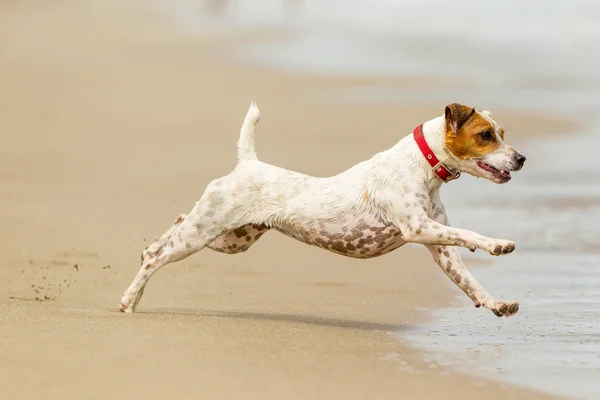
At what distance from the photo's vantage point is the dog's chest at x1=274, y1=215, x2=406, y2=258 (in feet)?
21.6

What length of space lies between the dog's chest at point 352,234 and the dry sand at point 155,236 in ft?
1.56

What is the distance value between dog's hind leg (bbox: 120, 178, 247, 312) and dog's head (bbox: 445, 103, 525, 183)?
4.45ft

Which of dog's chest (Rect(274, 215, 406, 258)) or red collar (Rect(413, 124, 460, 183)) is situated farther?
dog's chest (Rect(274, 215, 406, 258))

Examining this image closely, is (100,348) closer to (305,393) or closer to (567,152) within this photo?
(305,393)

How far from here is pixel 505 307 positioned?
6332 mm

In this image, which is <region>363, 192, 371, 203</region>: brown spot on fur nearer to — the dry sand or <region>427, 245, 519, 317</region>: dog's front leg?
<region>427, 245, 519, 317</region>: dog's front leg

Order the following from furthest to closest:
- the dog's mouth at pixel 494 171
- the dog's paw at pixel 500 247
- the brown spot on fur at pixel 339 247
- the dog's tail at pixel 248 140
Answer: the dog's tail at pixel 248 140, the brown spot on fur at pixel 339 247, the dog's mouth at pixel 494 171, the dog's paw at pixel 500 247

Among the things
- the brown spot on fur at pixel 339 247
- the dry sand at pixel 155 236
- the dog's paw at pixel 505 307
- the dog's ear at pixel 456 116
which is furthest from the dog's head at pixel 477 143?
the dry sand at pixel 155 236

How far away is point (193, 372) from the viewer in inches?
199

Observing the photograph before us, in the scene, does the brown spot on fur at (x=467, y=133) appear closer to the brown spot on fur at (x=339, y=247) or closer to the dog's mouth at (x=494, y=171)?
the dog's mouth at (x=494, y=171)

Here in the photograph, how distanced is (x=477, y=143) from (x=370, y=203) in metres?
0.72

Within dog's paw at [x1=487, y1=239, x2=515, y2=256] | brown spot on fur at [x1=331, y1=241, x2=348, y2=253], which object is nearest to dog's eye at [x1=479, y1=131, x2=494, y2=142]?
dog's paw at [x1=487, y1=239, x2=515, y2=256]

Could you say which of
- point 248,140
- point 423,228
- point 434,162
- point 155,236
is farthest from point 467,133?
point 155,236

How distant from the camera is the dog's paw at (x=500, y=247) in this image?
5.95 m
